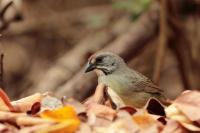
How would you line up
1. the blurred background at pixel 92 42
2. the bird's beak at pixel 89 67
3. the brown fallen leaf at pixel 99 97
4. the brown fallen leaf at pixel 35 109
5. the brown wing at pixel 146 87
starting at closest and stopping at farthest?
the brown fallen leaf at pixel 35 109 < the brown fallen leaf at pixel 99 97 < the bird's beak at pixel 89 67 < the brown wing at pixel 146 87 < the blurred background at pixel 92 42

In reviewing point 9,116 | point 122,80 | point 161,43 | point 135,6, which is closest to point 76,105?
point 9,116

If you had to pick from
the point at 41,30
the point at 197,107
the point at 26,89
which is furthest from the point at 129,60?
the point at 197,107

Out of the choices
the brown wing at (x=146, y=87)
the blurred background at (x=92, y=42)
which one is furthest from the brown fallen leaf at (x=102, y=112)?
the blurred background at (x=92, y=42)

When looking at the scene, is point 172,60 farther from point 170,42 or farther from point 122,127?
point 122,127

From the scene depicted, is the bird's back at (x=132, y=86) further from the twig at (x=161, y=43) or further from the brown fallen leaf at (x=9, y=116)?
the twig at (x=161, y=43)

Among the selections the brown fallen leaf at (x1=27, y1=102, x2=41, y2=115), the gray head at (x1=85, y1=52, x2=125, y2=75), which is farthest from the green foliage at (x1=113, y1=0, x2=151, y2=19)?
the brown fallen leaf at (x1=27, y1=102, x2=41, y2=115)

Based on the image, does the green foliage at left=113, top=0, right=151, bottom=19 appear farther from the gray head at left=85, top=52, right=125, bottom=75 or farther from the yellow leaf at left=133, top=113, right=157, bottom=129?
the yellow leaf at left=133, top=113, right=157, bottom=129

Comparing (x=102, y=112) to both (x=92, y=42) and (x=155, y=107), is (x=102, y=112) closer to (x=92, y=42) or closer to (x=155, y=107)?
(x=155, y=107)
